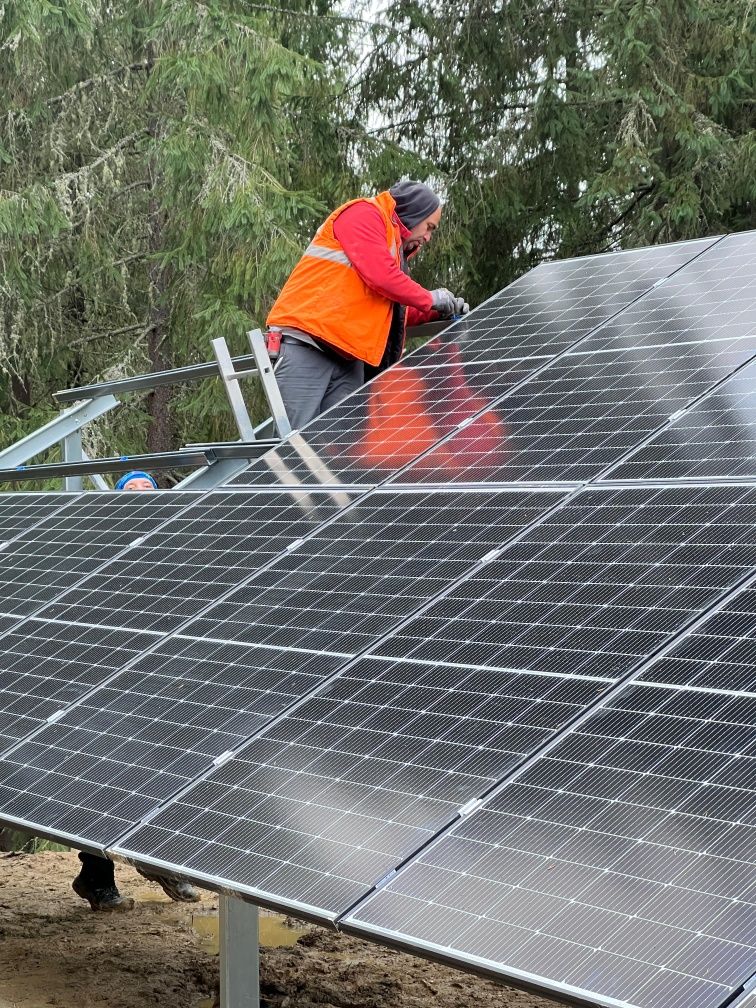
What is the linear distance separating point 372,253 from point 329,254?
0.32m

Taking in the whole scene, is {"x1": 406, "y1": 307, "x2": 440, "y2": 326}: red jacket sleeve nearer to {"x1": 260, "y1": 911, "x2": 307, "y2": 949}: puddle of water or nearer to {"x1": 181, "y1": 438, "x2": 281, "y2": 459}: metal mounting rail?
{"x1": 181, "y1": 438, "x2": 281, "y2": 459}: metal mounting rail

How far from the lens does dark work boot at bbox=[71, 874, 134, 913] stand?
30.6 feet

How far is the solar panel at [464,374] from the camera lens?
7.27 m

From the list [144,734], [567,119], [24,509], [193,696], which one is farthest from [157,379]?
[567,119]

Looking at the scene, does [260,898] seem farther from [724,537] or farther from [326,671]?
[724,537]

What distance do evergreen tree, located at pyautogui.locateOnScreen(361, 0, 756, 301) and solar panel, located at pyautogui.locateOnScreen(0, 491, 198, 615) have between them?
8321 mm

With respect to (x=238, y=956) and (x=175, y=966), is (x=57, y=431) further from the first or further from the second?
(x=238, y=956)

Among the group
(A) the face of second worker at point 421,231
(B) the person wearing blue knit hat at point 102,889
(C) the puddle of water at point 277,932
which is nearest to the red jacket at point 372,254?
(A) the face of second worker at point 421,231

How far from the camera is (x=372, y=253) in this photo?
8570 millimetres

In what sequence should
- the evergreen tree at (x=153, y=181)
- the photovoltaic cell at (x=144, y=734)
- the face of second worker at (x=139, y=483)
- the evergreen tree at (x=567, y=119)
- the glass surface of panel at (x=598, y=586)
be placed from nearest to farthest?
1. the glass surface of panel at (x=598, y=586)
2. the photovoltaic cell at (x=144, y=734)
3. the face of second worker at (x=139, y=483)
4. the evergreen tree at (x=567, y=119)
5. the evergreen tree at (x=153, y=181)

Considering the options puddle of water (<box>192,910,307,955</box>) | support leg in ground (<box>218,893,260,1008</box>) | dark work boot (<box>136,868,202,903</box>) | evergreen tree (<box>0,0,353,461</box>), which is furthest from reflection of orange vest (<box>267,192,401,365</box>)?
evergreen tree (<box>0,0,353,461</box>)

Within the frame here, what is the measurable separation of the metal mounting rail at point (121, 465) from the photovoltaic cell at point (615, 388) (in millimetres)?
1580

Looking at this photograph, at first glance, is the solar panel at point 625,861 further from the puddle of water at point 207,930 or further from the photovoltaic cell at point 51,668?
the puddle of water at point 207,930

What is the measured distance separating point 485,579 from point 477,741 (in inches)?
43.6
